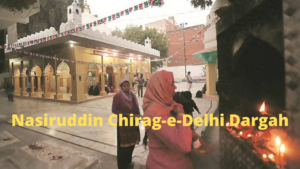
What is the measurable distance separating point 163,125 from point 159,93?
0.24m

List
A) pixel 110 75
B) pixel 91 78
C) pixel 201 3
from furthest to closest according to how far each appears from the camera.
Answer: pixel 110 75 < pixel 91 78 < pixel 201 3

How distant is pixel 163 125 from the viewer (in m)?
1.10

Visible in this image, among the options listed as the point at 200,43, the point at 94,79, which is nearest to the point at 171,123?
the point at 200,43

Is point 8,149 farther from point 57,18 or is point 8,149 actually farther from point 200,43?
point 57,18

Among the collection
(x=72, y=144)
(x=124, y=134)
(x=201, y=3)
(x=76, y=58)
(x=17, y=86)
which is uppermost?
(x=201, y=3)

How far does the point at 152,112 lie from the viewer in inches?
45.3

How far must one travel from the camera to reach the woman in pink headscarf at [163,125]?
1.12m

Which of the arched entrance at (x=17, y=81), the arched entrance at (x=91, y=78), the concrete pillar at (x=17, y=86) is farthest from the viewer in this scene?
the concrete pillar at (x=17, y=86)

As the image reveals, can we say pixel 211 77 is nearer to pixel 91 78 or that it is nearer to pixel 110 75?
pixel 91 78

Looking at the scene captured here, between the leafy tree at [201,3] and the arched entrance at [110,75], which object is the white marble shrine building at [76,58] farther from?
the leafy tree at [201,3]

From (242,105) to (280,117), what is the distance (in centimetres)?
68

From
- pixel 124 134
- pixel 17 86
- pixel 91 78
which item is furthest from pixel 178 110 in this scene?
pixel 17 86

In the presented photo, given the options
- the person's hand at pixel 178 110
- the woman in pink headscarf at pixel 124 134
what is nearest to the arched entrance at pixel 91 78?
the woman in pink headscarf at pixel 124 134

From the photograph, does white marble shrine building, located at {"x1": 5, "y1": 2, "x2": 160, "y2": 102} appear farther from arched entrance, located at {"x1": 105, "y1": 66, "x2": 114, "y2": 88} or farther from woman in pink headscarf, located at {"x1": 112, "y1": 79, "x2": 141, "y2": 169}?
woman in pink headscarf, located at {"x1": 112, "y1": 79, "x2": 141, "y2": 169}
